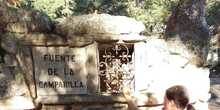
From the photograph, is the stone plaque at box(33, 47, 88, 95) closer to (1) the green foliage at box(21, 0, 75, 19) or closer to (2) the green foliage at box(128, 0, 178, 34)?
(1) the green foliage at box(21, 0, 75, 19)

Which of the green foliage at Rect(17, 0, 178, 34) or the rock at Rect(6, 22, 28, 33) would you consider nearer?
the rock at Rect(6, 22, 28, 33)

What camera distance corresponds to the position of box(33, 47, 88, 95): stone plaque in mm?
7414

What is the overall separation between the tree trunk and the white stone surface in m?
0.22

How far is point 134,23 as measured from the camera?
7453 mm

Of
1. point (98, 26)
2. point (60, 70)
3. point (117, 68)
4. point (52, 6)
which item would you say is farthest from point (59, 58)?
point (52, 6)

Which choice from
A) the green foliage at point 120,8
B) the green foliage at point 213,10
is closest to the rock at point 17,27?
the green foliage at point 120,8

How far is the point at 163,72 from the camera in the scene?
7.93 metres

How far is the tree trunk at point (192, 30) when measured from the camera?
27.2ft

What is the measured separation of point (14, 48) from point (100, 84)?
160cm

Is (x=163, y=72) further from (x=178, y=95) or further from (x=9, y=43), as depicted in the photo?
(x=178, y=95)

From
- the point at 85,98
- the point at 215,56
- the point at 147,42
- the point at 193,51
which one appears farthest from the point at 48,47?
the point at 215,56

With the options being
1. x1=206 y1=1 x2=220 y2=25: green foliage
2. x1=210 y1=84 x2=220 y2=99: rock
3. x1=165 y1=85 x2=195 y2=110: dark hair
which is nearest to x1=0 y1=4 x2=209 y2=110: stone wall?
x1=165 y1=85 x2=195 y2=110: dark hair

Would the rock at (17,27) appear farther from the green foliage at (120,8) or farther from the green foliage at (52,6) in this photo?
the green foliage at (52,6)

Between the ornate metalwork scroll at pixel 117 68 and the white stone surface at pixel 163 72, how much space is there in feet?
0.54
